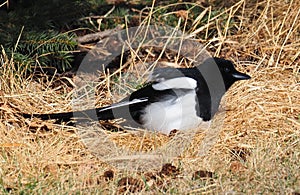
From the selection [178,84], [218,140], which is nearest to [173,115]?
[178,84]

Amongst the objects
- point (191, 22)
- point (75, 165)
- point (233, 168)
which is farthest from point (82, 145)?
point (191, 22)

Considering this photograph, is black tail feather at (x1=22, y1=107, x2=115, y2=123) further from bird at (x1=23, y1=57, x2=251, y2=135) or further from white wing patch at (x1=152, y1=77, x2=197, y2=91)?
white wing patch at (x1=152, y1=77, x2=197, y2=91)

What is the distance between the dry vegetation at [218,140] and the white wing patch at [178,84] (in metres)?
0.31

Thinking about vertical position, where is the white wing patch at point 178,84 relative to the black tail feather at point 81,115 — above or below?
above

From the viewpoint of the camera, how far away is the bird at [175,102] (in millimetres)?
3773

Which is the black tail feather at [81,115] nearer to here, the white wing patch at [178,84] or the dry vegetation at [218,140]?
the dry vegetation at [218,140]

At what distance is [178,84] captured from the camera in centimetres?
377

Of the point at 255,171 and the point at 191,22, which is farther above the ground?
the point at 191,22

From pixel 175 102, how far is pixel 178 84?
0.35ft

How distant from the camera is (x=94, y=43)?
501 cm

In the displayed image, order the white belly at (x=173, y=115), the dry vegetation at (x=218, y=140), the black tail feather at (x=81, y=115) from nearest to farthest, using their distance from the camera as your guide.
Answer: the dry vegetation at (x=218, y=140), the white belly at (x=173, y=115), the black tail feather at (x=81, y=115)

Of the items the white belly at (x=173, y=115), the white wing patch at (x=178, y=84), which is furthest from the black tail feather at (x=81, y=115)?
the white wing patch at (x=178, y=84)

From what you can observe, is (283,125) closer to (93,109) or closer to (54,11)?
(93,109)

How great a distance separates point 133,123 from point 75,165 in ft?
1.95
